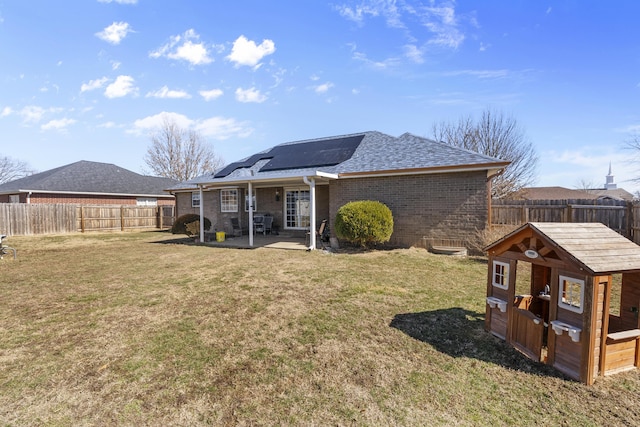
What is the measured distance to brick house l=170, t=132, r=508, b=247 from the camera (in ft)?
32.2

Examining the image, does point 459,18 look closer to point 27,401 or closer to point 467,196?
point 467,196

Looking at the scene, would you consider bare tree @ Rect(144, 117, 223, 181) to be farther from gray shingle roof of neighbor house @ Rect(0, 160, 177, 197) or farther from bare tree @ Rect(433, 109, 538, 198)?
bare tree @ Rect(433, 109, 538, 198)

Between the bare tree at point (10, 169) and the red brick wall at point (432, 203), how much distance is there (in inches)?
2135

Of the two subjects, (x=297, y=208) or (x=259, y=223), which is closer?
(x=297, y=208)

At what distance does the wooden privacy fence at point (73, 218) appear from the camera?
16.6 meters

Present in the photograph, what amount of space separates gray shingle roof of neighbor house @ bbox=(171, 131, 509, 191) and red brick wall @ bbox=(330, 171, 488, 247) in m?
0.47

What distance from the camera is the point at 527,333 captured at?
334cm

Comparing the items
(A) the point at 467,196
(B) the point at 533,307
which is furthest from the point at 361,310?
(A) the point at 467,196

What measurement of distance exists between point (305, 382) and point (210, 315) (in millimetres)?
2361

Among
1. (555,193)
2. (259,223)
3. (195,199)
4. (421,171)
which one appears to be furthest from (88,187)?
(555,193)

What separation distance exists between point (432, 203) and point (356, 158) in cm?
397

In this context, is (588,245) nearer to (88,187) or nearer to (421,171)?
(421,171)

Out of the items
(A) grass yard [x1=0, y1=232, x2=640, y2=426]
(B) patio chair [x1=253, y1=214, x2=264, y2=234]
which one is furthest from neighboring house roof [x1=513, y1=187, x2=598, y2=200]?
(A) grass yard [x1=0, y1=232, x2=640, y2=426]

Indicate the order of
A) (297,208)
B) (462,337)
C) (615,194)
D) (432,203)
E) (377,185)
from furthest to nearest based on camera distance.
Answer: (615,194) < (297,208) < (377,185) < (432,203) < (462,337)
